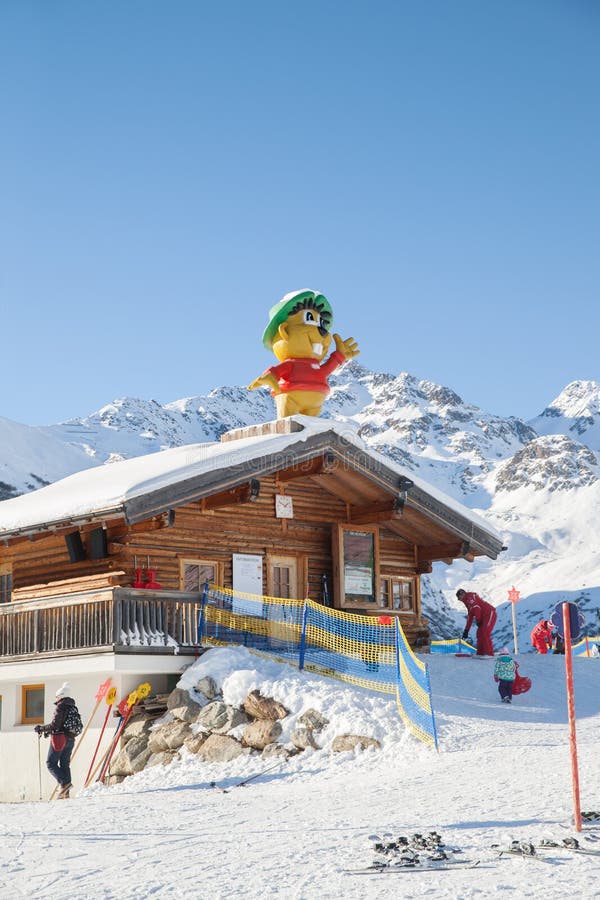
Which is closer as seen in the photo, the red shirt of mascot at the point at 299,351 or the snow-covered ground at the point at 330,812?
the snow-covered ground at the point at 330,812

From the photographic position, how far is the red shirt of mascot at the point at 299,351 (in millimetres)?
24531

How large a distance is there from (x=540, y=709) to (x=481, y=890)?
10.5m

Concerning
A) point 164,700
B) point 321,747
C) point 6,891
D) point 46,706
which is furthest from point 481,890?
point 46,706

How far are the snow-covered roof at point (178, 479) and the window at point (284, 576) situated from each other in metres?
2.45

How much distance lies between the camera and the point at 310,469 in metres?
21.8

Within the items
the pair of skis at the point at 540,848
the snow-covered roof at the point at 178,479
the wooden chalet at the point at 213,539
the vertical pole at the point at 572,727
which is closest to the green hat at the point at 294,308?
the wooden chalet at the point at 213,539

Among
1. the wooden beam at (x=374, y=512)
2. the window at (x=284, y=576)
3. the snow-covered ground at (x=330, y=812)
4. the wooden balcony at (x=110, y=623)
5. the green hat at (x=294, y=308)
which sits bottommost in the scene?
the snow-covered ground at (x=330, y=812)

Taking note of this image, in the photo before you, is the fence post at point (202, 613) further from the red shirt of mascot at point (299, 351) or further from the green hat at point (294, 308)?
the green hat at point (294, 308)

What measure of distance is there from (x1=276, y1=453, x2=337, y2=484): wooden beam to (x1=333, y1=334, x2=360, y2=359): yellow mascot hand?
14.4 feet

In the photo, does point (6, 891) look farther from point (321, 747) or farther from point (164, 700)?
point (164, 700)

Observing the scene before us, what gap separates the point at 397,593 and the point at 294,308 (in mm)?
6492

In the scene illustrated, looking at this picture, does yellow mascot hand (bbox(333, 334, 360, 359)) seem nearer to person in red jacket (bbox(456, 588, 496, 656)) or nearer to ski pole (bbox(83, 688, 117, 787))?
person in red jacket (bbox(456, 588, 496, 656))

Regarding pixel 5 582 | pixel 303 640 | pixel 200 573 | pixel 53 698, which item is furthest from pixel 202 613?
pixel 5 582

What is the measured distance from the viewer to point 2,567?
22531 mm
